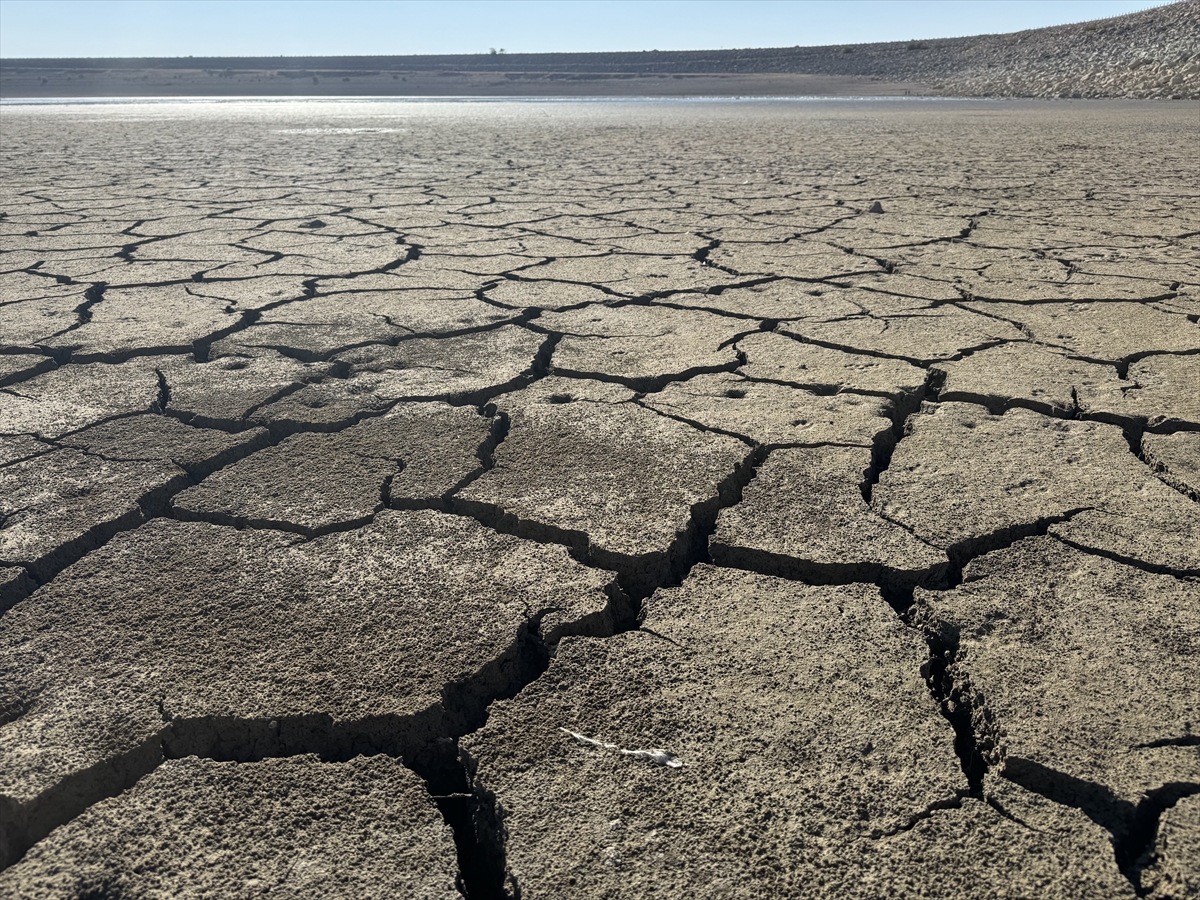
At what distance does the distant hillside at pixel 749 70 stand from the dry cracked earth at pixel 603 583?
18.2 metres

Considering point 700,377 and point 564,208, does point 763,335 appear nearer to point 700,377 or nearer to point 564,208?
point 700,377

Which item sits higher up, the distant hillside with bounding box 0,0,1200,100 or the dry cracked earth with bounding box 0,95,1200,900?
the distant hillside with bounding box 0,0,1200,100

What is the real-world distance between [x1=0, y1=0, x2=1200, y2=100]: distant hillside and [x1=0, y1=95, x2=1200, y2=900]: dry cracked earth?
716 inches

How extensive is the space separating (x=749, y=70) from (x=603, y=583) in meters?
44.1

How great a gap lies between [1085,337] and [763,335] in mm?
851

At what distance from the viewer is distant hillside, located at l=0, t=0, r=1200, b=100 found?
64.7ft

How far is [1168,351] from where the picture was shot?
7.32 feet

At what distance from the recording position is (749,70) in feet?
135

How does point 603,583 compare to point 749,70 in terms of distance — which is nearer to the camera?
point 603,583

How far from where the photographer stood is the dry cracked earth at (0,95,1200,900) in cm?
89

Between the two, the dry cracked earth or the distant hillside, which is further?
the distant hillside

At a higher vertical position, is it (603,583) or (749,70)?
(749,70)

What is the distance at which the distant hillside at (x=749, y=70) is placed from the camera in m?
19.7

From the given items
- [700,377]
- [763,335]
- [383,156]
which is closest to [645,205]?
[763,335]
